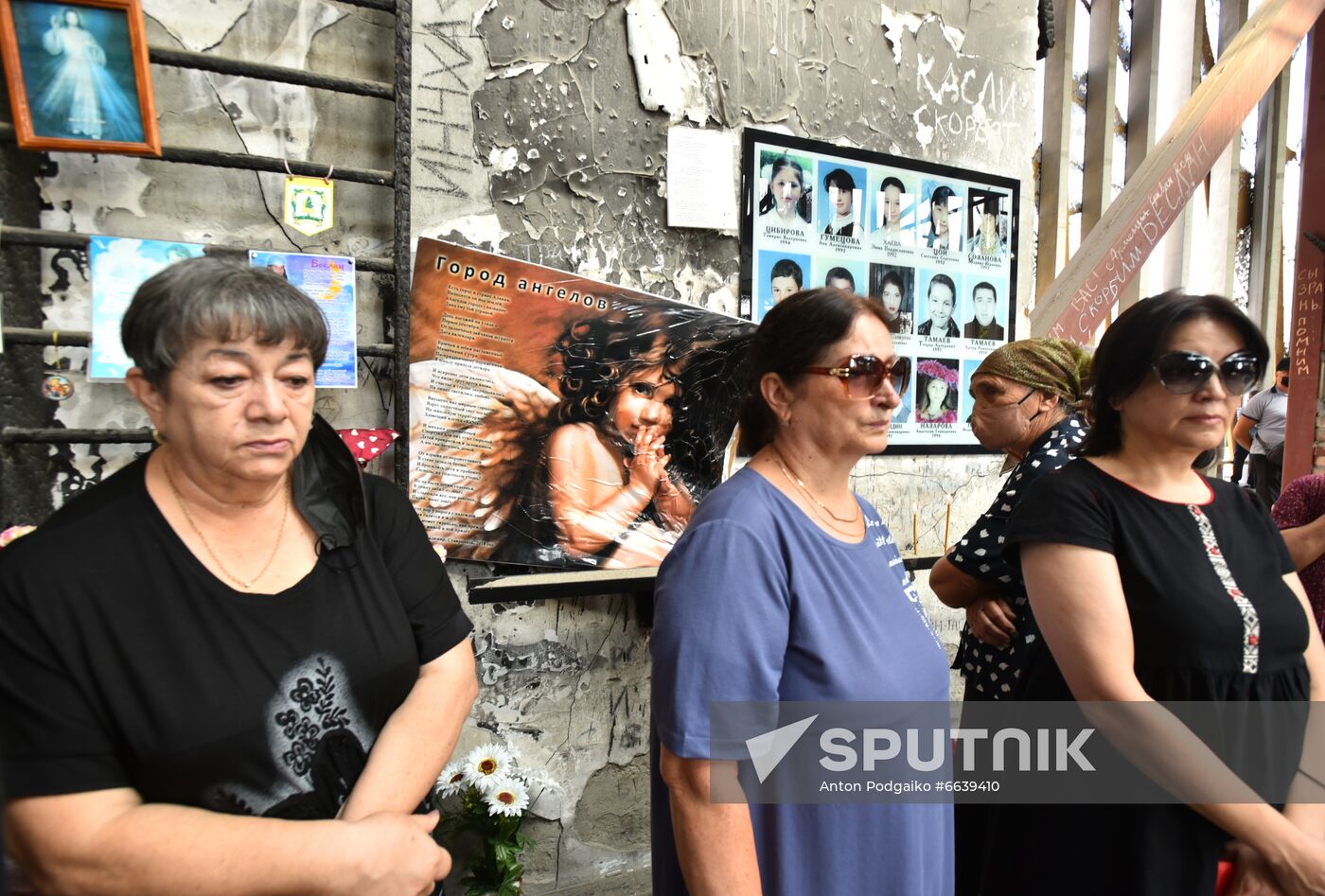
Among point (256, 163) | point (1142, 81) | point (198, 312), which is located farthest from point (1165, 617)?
point (1142, 81)

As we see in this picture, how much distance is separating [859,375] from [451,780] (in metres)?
1.63

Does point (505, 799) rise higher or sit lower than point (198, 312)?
lower

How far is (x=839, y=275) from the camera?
309 centimetres

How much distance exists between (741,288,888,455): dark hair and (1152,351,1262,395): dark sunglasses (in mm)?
530

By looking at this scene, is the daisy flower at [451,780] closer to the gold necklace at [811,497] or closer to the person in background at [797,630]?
the person in background at [797,630]

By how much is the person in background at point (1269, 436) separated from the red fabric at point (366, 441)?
6925 mm

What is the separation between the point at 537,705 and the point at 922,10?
2925mm

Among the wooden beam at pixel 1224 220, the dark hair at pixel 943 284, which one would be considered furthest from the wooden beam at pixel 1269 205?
the dark hair at pixel 943 284

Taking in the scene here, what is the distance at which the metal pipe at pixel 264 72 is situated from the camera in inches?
77.4

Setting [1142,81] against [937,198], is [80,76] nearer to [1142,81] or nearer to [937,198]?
[937,198]

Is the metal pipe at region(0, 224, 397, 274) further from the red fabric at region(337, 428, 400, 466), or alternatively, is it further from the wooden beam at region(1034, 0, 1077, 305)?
the wooden beam at region(1034, 0, 1077, 305)

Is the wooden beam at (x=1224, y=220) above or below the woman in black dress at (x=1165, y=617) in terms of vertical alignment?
above

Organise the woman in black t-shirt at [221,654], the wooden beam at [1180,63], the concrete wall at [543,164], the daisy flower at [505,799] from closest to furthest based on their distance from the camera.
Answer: the woman in black t-shirt at [221,654] < the concrete wall at [543,164] < the daisy flower at [505,799] < the wooden beam at [1180,63]

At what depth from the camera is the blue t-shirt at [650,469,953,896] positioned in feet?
4.05
